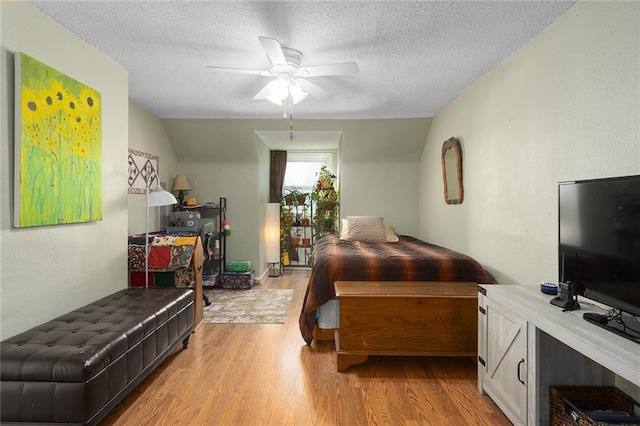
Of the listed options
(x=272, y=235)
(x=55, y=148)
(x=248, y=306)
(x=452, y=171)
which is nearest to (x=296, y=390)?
(x=248, y=306)

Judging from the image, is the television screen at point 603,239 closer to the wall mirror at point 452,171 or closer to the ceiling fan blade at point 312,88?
the wall mirror at point 452,171

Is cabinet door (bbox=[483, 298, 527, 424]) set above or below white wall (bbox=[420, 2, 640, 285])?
below

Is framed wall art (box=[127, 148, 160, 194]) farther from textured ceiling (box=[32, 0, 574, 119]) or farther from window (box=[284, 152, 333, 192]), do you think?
window (box=[284, 152, 333, 192])

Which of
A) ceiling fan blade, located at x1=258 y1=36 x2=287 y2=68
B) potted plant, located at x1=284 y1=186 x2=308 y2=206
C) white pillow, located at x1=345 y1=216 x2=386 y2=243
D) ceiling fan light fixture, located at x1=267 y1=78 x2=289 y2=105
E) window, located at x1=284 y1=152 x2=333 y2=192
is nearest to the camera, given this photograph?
ceiling fan blade, located at x1=258 y1=36 x2=287 y2=68

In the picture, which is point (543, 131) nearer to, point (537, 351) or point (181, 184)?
point (537, 351)

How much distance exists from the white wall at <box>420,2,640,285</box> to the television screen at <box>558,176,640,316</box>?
0.25 metres

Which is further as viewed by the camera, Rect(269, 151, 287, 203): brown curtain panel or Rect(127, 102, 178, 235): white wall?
Rect(269, 151, 287, 203): brown curtain panel

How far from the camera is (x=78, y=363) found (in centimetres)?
145

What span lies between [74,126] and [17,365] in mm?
1484

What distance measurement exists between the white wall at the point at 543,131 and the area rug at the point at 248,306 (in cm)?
213

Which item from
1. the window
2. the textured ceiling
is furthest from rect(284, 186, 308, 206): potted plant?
the textured ceiling

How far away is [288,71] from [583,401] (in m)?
2.67

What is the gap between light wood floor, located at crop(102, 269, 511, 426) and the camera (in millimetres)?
1767

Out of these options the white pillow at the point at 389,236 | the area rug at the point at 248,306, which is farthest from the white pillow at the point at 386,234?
the area rug at the point at 248,306
